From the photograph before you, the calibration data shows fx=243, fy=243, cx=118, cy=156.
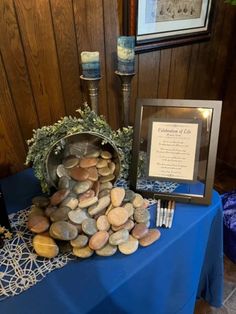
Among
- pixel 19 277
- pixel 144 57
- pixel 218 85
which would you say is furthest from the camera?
pixel 218 85

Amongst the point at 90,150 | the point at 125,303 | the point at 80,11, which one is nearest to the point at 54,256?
the point at 125,303

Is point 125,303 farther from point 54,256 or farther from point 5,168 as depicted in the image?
point 5,168

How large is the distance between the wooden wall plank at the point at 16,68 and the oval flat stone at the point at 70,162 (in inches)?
12.1

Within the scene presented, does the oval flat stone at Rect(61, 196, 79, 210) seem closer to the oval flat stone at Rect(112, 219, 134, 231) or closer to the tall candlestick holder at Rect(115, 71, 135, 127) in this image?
the oval flat stone at Rect(112, 219, 134, 231)

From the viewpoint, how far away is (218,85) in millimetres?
1854

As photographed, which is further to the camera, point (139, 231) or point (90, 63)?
point (90, 63)

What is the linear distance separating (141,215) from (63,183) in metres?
0.26

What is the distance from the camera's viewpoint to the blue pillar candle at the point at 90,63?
89cm

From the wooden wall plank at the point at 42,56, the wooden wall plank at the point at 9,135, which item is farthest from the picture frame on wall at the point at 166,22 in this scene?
the wooden wall plank at the point at 9,135

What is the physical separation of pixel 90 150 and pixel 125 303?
463 mm

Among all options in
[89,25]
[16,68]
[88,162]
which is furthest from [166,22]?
[88,162]

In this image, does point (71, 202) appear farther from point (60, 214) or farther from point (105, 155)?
point (105, 155)

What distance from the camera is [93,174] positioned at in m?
0.77

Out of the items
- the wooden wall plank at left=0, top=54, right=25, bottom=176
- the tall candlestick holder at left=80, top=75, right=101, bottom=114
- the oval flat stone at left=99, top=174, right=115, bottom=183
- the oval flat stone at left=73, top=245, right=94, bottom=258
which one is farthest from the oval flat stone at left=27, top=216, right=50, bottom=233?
the tall candlestick holder at left=80, top=75, right=101, bottom=114
